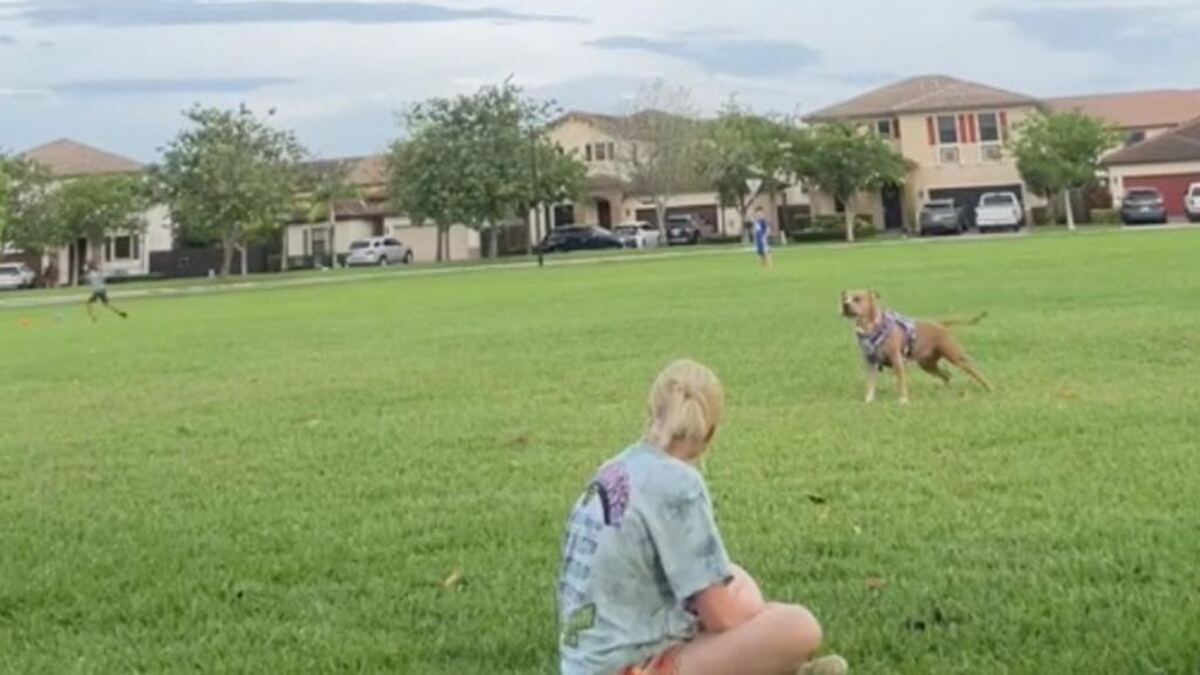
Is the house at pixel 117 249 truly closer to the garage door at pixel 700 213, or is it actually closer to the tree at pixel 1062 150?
the garage door at pixel 700 213

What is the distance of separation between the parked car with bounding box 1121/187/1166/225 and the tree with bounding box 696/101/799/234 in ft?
51.9

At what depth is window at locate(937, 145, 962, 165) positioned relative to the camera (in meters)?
74.3

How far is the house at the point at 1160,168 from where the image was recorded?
6944 centimetres

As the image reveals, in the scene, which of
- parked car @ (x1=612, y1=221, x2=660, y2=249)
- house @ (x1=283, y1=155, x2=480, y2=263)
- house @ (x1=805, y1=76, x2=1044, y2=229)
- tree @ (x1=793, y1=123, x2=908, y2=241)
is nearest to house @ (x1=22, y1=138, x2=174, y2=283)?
house @ (x1=283, y1=155, x2=480, y2=263)

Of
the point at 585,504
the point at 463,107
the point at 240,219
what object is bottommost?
the point at 585,504

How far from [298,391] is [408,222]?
64.9 m

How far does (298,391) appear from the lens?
1315 centimetres

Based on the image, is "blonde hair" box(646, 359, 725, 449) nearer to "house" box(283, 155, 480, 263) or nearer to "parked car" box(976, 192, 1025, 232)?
"parked car" box(976, 192, 1025, 232)

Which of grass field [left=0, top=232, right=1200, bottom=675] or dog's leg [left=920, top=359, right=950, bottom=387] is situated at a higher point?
dog's leg [left=920, top=359, right=950, bottom=387]

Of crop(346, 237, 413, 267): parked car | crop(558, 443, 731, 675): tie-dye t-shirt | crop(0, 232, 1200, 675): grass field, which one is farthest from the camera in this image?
crop(346, 237, 413, 267): parked car

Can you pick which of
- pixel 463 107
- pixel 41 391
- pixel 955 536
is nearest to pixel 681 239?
pixel 463 107

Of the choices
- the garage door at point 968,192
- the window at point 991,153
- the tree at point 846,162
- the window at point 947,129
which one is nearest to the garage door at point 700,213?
the tree at point 846,162

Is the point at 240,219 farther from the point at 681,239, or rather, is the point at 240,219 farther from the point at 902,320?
the point at 902,320

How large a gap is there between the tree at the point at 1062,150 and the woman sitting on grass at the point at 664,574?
64459 millimetres
